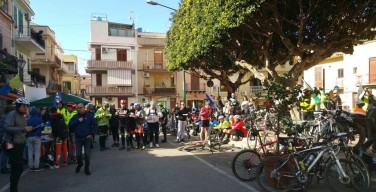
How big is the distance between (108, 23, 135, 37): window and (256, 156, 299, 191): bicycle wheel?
45305 millimetres

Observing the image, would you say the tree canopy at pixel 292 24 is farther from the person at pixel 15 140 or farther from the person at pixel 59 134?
the person at pixel 15 140

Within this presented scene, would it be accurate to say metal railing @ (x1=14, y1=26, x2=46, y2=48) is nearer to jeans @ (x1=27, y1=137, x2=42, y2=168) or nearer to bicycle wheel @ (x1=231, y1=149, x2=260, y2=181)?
jeans @ (x1=27, y1=137, x2=42, y2=168)

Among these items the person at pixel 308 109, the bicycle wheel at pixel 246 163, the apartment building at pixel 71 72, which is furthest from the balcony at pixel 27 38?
the apartment building at pixel 71 72

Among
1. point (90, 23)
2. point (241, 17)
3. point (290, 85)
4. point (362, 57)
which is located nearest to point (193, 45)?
point (241, 17)

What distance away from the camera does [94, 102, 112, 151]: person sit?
1444 centimetres

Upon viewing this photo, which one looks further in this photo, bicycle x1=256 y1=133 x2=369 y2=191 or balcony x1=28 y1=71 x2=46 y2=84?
balcony x1=28 y1=71 x2=46 y2=84

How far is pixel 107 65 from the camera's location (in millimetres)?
48688

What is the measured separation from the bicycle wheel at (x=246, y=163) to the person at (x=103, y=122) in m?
7.70

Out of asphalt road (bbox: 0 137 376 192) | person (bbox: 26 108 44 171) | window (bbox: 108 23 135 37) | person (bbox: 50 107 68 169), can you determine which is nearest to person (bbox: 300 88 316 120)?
asphalt road (bbox: 0 137 376 192)

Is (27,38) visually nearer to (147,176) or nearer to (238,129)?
(238,129)

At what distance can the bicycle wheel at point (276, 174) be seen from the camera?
22.4 feet

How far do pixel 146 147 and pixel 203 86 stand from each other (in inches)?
1501

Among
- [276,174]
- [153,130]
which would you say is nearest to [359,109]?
[276,174]

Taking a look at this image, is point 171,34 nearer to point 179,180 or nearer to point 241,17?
point 241,17
